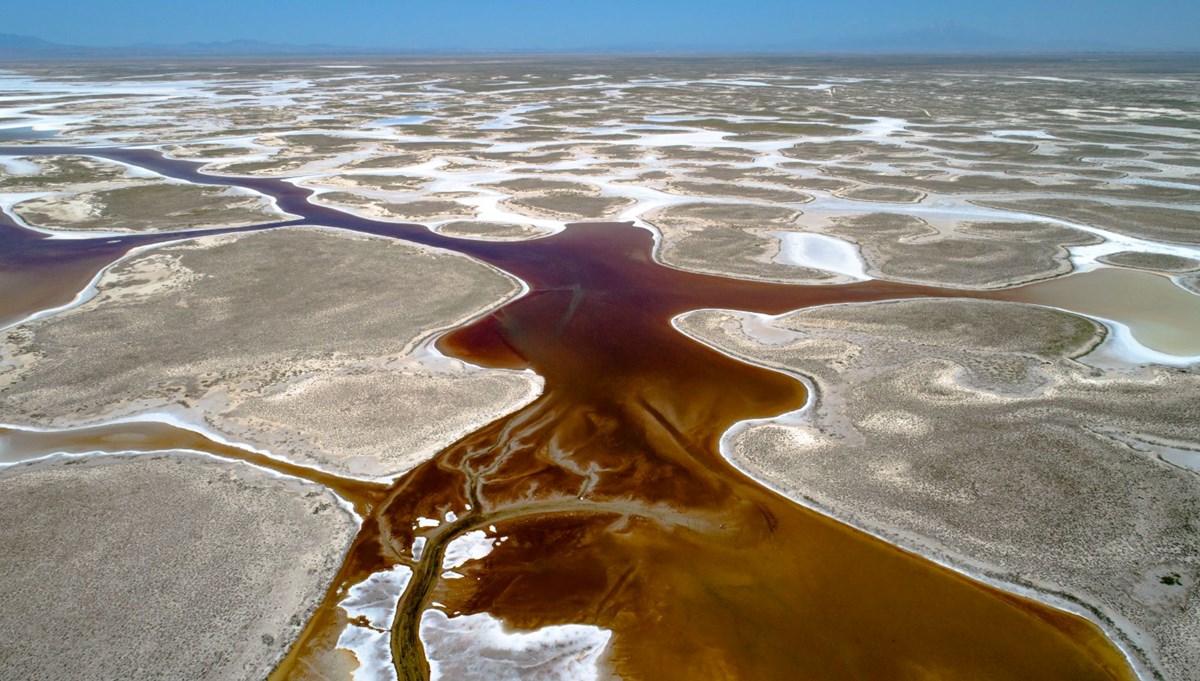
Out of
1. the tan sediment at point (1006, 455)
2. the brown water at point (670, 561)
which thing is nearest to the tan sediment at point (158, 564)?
the brown water at point (670, 561)

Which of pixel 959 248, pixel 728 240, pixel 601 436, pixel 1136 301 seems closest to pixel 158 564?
pixel 601 436

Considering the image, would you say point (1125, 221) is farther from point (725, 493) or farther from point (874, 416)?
point (725, 493)

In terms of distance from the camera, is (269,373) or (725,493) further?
A: (269,373)

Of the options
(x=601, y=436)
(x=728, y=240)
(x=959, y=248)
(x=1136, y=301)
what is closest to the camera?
(x=601, y=436)

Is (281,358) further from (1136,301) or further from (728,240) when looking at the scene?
(1136,301)

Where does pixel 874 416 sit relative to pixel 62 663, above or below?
above

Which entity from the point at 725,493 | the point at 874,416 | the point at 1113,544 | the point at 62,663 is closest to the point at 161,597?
the point at 62,663

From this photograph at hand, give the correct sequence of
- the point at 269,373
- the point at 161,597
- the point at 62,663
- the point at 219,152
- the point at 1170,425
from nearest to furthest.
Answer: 1. the point at 62,663
2. the point at 161,597
3. the point at 1170,425
4. the point at 269,373
5. the point at 219,152
